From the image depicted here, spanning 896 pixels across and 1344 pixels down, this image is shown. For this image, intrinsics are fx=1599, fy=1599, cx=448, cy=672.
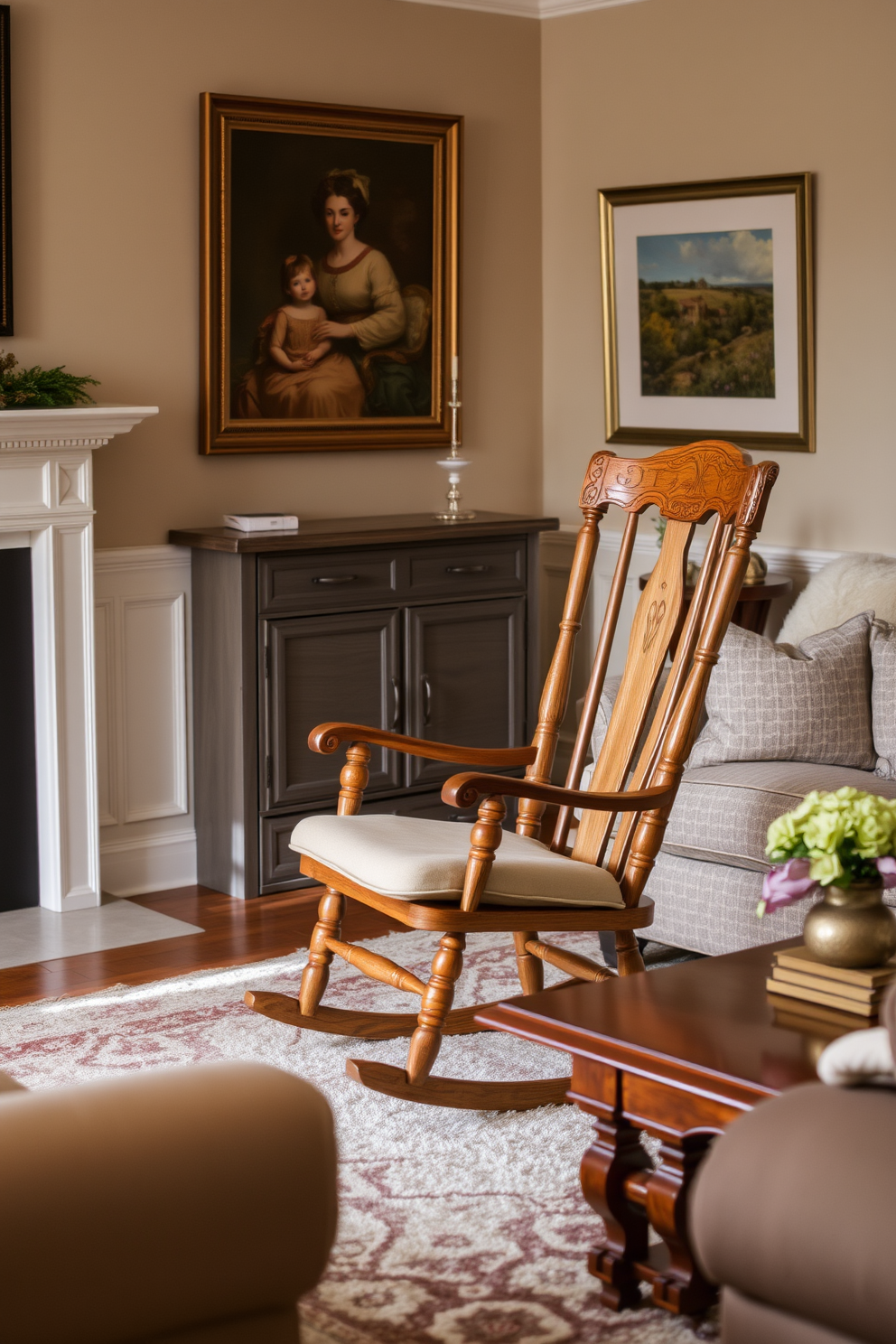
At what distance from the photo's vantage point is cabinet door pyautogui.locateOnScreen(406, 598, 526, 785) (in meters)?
4.96

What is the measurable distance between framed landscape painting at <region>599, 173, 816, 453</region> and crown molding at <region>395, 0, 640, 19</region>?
2.16ft

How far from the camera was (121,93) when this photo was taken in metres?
4.58

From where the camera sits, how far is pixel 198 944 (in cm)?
423

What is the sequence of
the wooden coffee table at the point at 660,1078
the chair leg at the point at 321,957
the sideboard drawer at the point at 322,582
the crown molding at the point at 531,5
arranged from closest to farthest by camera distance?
the wooden coffee table at the point at 660,1078, the chair leg at the point at 321,957, the sideboard drawer at the point at 322,582, the crown molding at the point at 531,5

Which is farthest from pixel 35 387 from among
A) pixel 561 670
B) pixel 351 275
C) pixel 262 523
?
pixel 561 670

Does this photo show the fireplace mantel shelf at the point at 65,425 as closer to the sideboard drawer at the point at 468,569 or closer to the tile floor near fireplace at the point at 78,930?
the sideboard drawer at the point at 468,569

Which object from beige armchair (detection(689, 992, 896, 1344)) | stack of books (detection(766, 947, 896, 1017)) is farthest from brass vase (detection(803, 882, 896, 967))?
beige armchair (detection(689, 992, 896, 1344))

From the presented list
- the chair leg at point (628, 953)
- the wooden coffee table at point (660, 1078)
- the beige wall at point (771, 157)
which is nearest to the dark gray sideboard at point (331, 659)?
the beige wall at point (771, 157)

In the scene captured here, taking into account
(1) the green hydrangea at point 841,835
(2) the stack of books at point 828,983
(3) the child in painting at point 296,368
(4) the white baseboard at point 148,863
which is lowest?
(4) the white baseboard at point 148,863

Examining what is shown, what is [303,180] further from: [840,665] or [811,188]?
[840,665]

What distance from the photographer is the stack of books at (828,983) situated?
93.0 inches

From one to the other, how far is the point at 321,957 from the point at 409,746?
1.58 ft

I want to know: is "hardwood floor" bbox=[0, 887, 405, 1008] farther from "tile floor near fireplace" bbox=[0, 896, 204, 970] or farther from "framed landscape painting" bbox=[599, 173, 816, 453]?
"framed landscape painting" bbox=[599, 173, 816, 453]

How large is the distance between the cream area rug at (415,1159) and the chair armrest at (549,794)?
0.60 metres
